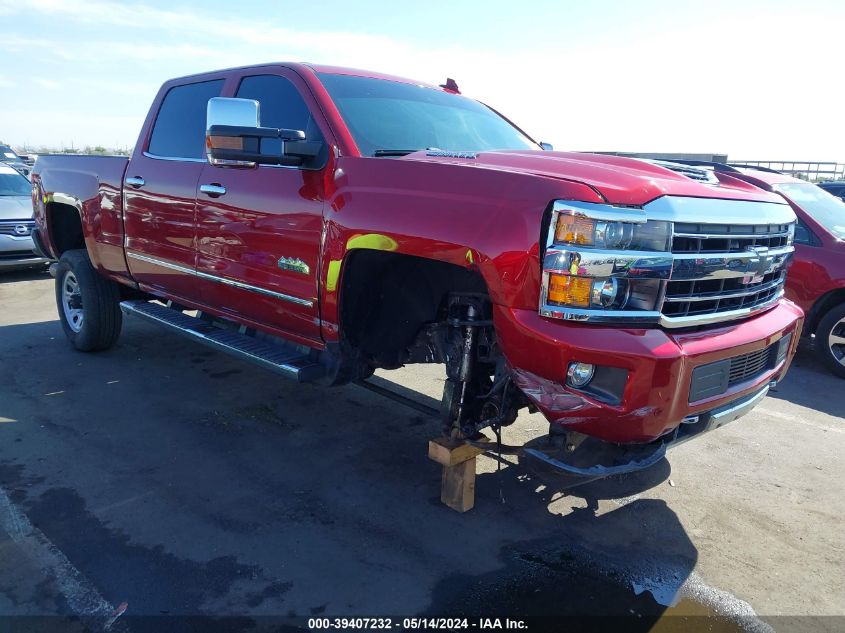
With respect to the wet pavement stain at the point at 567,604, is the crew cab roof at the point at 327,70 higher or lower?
higher

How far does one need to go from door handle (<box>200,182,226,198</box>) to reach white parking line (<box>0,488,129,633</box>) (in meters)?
2.00

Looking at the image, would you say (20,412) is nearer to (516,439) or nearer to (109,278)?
(109,278)

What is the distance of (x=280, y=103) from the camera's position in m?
3.89

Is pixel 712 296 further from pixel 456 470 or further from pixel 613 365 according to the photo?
pixel 456 470

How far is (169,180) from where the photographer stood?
447 cm

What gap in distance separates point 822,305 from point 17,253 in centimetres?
1018

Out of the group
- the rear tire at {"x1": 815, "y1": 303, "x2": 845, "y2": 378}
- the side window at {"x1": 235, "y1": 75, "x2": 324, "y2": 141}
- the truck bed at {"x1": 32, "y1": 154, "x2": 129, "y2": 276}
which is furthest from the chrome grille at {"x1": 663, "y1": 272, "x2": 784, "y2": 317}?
the truck bed at {"x1": 32, "y1": 154, "x2": 129, "y2": 276}

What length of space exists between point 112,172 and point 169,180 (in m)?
0.99

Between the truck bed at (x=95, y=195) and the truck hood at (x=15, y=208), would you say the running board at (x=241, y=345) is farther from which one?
the truck hood at (x=15, y=208)

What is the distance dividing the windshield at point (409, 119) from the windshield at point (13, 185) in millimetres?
8705

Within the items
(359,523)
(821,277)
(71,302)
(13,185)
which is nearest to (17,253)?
(13,185)

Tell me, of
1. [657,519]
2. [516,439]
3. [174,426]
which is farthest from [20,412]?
[657,519]

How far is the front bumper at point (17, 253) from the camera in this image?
362 inches

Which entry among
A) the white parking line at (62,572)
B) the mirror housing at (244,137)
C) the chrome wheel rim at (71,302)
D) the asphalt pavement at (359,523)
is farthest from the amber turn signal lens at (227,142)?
the chrome wheel rim at (71,302)
